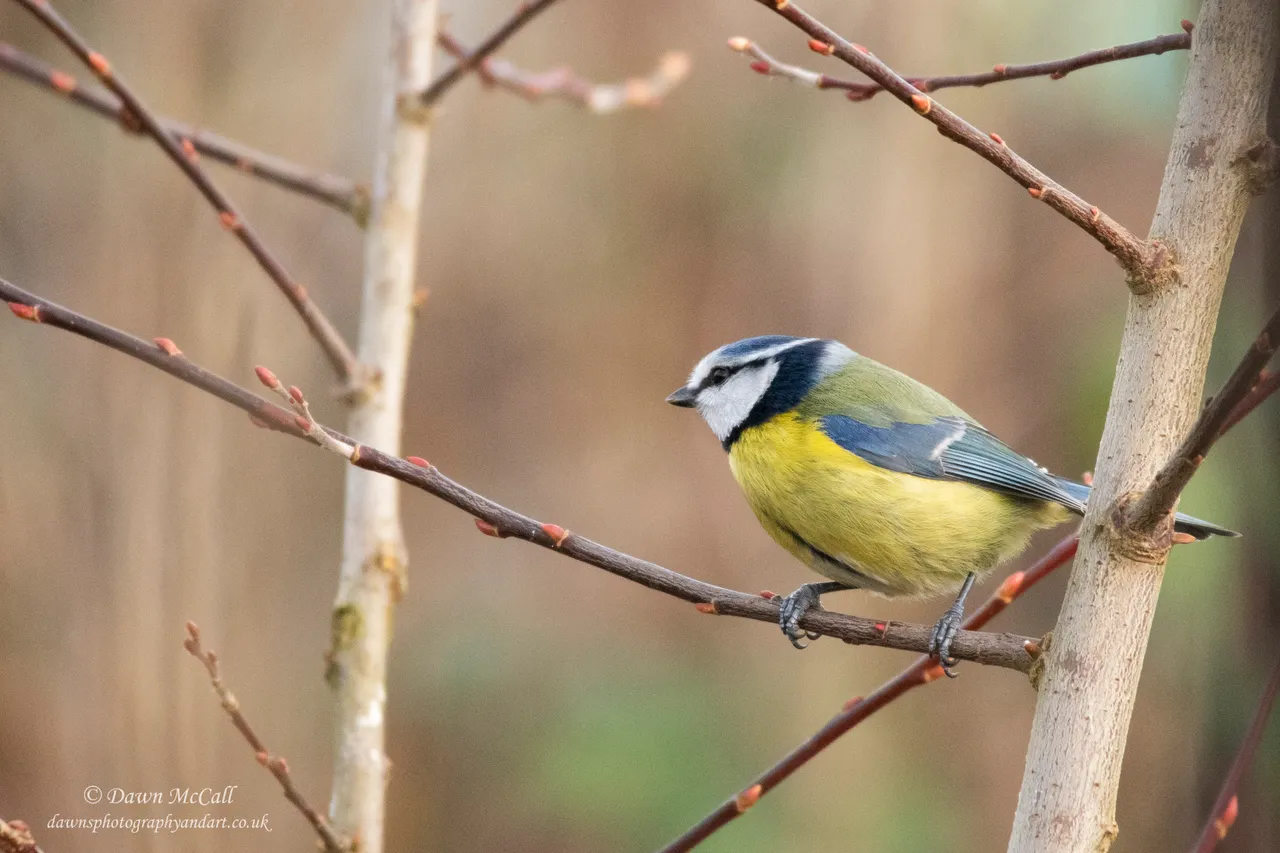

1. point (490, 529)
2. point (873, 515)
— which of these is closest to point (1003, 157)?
point (490, 529)

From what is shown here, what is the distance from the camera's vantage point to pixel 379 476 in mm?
1757

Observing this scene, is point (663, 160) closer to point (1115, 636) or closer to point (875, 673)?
point (875, 673)

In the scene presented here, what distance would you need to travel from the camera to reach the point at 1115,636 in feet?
4.02

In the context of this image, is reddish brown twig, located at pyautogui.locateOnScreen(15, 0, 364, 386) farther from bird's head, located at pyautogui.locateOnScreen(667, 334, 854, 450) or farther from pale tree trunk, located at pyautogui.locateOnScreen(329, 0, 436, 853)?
bird's head, located at pyautogui.locateOnScreen(667, 334, 854, 450)

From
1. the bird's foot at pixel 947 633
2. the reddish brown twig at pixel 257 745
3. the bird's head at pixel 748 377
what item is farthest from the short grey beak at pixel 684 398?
the reddish brown twig at pixel 257 745

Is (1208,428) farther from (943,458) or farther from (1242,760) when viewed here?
(943,458)

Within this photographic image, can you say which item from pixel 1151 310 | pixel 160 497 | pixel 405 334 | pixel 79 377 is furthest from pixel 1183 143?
pixel 79 377

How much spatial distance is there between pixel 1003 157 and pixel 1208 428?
350 millimetres

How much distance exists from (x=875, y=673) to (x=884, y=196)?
2.09 meters

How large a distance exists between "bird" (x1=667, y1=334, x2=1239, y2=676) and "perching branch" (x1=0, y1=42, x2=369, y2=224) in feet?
2.63

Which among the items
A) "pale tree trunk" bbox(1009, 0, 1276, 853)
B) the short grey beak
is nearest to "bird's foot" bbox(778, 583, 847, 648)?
"pale tree trunk" bbox(1009, 0, 1276, 853)

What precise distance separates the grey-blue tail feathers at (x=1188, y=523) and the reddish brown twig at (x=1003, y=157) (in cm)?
46

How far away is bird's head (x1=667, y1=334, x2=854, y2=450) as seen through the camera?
7.60 ft

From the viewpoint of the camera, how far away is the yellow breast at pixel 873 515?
6.52ft
